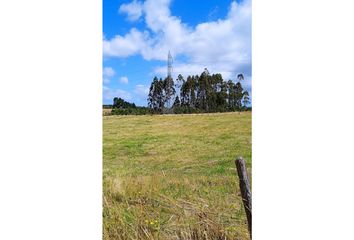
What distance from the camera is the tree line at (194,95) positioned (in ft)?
8.32

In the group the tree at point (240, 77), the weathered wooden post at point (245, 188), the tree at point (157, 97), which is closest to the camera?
the weathered wooden post at point (245, 188)

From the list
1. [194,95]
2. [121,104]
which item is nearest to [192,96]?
[194,95]

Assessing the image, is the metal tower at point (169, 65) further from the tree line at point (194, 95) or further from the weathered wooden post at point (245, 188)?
the weathered wooden post at point (245, 188)

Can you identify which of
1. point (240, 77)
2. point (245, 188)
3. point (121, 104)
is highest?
point (240, 77)

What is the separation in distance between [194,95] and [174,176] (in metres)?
0.52

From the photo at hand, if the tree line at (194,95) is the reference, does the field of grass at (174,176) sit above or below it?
below

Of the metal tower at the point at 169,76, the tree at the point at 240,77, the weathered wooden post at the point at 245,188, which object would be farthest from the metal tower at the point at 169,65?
the weathered wooden post at the point at 245,188

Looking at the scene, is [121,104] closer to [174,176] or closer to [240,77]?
[174,176]

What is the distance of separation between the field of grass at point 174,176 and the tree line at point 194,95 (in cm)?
5

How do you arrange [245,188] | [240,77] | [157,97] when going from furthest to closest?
[157,97], [240,77], [245,188]

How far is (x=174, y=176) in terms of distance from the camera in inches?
103
